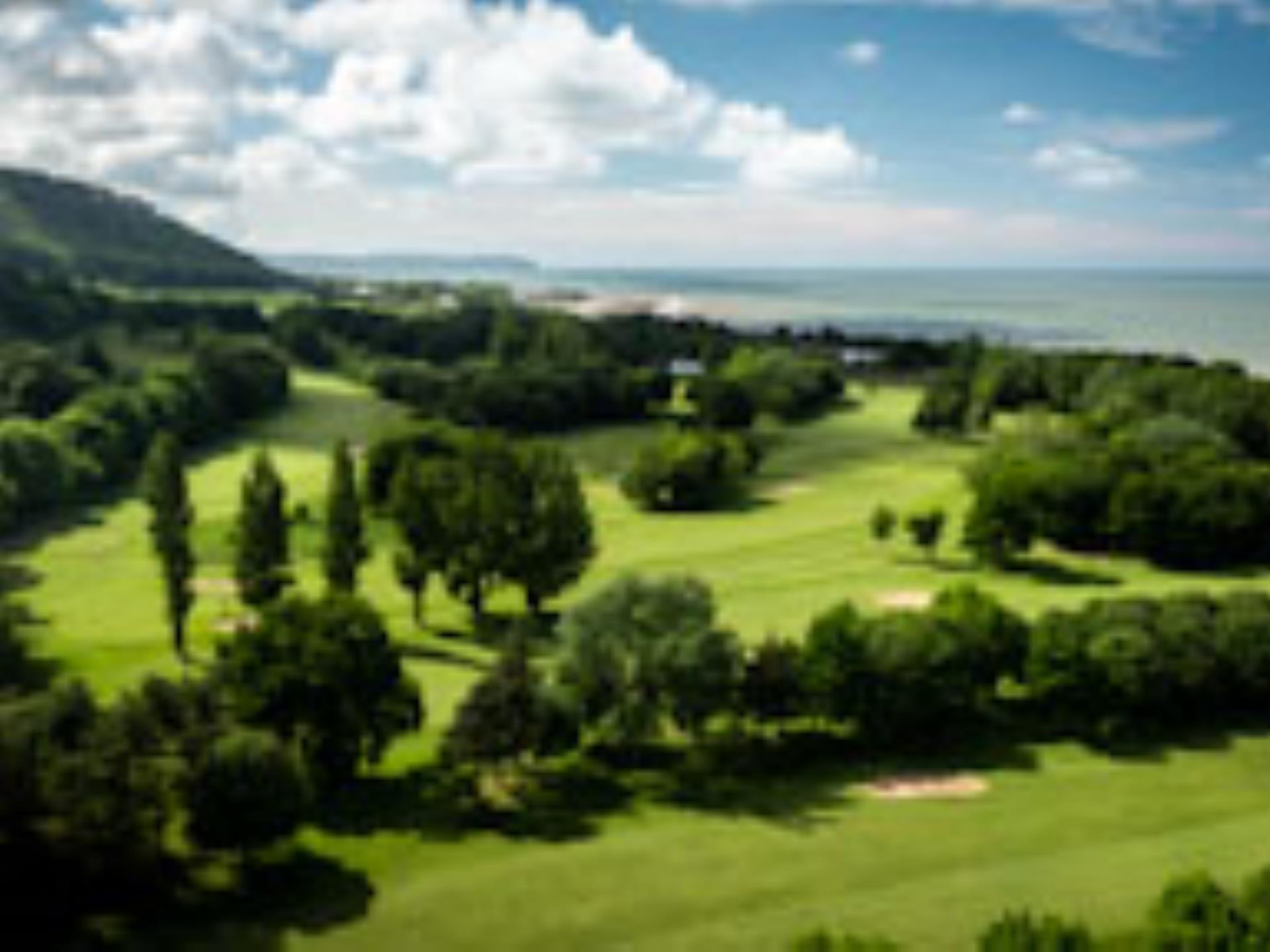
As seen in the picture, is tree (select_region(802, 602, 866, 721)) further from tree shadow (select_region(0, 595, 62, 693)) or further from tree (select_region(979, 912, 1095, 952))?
tree shadow (select_region(0, 595, 62, 693))

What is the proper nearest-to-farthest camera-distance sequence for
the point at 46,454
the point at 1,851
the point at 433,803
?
the point at 1,851
the point at 433,803
the point at 46,454

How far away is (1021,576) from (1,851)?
2395 inches

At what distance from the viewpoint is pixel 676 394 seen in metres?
154

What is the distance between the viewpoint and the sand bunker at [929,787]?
129 ft

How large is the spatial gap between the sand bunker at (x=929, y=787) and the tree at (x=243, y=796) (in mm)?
21643

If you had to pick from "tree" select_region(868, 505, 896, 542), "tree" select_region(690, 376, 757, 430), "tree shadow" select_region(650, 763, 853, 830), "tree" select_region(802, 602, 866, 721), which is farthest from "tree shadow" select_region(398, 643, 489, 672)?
"tree" select_region(690, 376, 757, 430)

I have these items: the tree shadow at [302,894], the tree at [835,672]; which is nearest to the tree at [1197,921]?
the tree at [835,672]

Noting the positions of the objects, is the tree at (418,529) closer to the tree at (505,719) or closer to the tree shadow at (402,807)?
the tree shadow at (402,807)

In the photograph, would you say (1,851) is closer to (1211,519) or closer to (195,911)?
(195,911)

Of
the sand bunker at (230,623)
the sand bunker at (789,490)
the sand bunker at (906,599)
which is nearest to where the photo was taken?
the sand bunker at (230,623)

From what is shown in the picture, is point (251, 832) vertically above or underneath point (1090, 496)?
underneath

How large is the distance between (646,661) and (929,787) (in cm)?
1217

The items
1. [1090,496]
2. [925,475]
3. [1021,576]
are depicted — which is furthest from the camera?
[925,475]

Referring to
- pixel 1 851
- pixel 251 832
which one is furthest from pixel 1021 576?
pixel 1 851
